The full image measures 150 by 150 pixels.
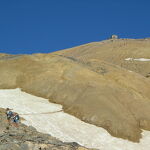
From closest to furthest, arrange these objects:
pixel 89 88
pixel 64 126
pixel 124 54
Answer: pixel 64 126, pixel 89 88, pixel 124 54

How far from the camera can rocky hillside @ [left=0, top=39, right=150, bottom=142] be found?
52.8 metres

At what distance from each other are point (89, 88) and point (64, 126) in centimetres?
1227

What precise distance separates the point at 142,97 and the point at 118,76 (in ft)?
27.0

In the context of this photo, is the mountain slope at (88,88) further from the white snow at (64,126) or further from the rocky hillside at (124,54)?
the rocky hillside at (124,54)

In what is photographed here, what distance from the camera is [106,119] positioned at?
52156mm

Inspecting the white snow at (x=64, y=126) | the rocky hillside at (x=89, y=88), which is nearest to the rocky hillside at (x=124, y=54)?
the rocky hillside at (x=89, y=88)

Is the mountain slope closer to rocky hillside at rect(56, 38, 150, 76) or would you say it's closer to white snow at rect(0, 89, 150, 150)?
white snow at rect(0, 89, 150, 150)

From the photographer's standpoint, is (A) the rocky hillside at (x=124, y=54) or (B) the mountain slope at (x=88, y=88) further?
(A) the rocky hillside at (x=124, y=54)

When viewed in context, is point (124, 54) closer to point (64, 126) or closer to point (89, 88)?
point (89, 88)

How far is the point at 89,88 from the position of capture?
195 feet

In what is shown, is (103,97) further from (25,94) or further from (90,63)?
(90,63)

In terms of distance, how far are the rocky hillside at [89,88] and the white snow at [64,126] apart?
144cm

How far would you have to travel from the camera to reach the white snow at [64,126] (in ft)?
149

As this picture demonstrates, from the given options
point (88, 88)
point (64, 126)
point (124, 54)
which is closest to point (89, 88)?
point (88, 88)
